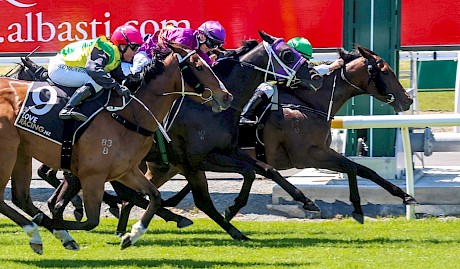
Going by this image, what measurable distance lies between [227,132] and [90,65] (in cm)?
170

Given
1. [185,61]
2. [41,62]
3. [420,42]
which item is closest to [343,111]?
[420,42]

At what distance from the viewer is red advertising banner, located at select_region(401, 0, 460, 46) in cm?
1345

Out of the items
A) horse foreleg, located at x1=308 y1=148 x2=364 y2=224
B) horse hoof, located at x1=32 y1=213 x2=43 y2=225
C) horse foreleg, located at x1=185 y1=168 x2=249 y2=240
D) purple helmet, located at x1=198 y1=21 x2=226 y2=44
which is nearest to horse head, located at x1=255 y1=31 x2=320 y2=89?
purple helmet, located at x1=198 y1=21 x2=226 y2=44

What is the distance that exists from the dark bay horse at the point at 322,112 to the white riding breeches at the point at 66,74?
240 cm

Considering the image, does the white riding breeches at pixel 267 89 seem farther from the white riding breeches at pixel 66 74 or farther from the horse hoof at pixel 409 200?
the white riding breeches at pixel 66 74

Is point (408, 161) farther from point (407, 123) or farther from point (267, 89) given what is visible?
point (267, 89)

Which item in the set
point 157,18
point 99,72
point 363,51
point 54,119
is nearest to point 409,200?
point 363,51

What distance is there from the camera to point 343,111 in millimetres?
13844

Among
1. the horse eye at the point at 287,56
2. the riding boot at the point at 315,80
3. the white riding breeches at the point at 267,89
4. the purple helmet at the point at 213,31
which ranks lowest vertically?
the white riding breeches at the point at 267,89

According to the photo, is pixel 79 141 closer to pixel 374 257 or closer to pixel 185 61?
pixel 185 61

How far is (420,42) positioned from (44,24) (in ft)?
15.6

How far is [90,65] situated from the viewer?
900 cm

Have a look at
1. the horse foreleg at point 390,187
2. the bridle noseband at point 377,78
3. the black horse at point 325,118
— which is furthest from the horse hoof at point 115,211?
the bridle noseband at point 377,78

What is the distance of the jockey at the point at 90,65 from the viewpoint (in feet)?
29.5
